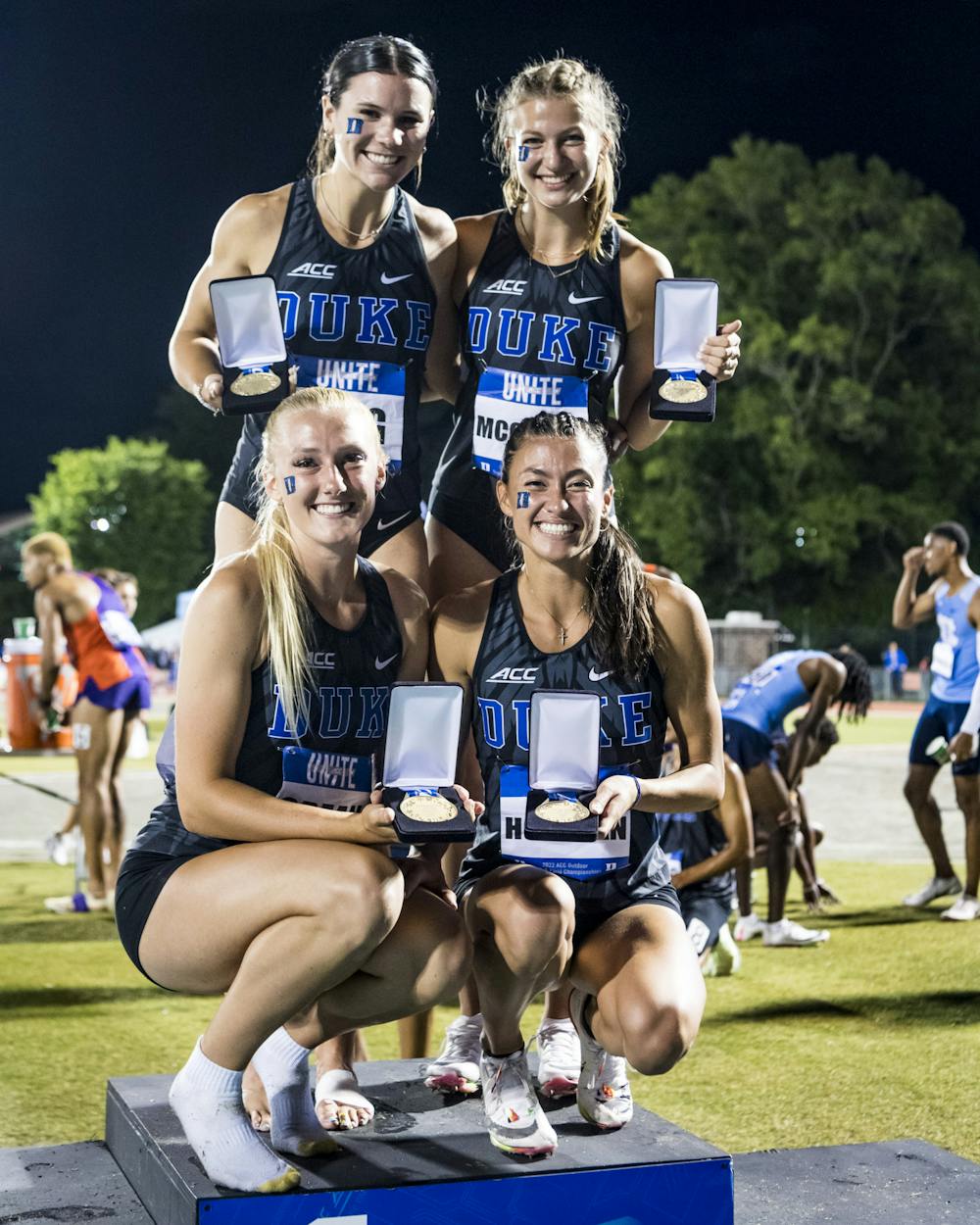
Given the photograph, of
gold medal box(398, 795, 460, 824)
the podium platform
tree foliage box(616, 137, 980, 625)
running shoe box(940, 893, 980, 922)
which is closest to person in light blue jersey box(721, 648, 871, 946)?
running shoe box(940, 893, 980, 922)

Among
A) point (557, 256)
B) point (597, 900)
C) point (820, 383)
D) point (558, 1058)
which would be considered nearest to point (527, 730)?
point (597, 900)

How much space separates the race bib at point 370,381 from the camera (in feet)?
11.0

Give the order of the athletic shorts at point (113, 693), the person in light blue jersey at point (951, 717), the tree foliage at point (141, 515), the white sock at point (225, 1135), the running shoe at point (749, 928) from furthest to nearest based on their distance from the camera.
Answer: the tree foliage at point (141, 515)
the person in light blue jersey at point (951, 717)
the athletic shorts at point (113, 693)
the running shoe at point (749, 928)
the white sock at point (225, 1135)

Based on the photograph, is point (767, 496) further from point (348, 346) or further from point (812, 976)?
point (348, 346)

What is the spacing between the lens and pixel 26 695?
12.9 metres

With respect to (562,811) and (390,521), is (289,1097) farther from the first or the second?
(390,521)

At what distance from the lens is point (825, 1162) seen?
3396mm

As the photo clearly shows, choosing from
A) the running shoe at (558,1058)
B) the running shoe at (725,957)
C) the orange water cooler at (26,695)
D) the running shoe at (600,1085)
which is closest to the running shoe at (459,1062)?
the running shoe at (558,1058)

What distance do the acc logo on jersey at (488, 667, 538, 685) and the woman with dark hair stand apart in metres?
0.51

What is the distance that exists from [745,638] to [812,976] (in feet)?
54.8

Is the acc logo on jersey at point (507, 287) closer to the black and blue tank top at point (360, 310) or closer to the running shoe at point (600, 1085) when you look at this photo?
the black and blue tank top at point (360, 310)

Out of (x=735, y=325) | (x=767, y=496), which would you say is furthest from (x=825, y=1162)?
(x=767, y=496)

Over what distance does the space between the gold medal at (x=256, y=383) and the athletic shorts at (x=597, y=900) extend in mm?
1056

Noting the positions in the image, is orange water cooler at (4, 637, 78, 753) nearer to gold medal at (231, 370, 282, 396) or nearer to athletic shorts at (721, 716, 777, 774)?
athletic shorts at (721, 716, 777, 774)
